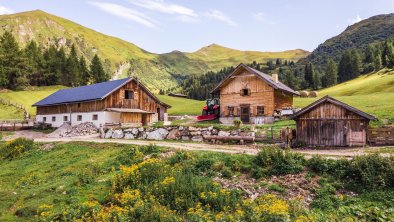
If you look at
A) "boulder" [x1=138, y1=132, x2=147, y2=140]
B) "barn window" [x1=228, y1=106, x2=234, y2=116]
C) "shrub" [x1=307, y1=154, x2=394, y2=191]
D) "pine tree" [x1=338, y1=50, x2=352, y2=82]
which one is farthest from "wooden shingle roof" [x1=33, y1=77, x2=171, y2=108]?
"pine tree" [x1=338, y1=50, x2=352, y2=82]

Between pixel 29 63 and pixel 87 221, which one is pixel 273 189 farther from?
pixel 29 63

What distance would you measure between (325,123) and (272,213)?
1728 cm

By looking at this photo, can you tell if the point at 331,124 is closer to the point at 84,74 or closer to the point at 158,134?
the point at 158,134

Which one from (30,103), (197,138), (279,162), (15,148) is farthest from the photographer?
(30,103)

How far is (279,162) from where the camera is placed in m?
18.6

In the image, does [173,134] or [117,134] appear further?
[117,134]

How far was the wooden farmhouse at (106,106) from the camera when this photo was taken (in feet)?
169

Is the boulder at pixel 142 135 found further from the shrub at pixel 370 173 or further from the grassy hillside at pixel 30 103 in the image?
the grassy hillside at pixel 30 103

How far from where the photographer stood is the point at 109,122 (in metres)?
50.9

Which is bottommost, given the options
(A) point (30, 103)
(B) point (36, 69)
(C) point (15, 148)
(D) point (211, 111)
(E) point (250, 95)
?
(C) point (15, 148)

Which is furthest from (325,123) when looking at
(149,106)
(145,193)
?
(149,106)

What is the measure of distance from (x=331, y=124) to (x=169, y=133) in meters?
15.9

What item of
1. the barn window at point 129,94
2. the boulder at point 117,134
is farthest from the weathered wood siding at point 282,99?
the barn window at point 129,94

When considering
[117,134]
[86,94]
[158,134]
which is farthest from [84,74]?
[158,134]
